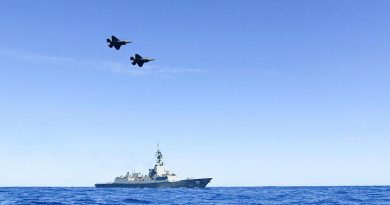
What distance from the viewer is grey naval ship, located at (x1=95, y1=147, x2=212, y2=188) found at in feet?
459

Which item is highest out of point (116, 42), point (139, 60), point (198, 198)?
point (116, 42)

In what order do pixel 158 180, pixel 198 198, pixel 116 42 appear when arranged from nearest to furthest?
pixel 116 42 < pixel 198 198 < pixel 158 180

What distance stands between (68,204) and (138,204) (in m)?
8.34

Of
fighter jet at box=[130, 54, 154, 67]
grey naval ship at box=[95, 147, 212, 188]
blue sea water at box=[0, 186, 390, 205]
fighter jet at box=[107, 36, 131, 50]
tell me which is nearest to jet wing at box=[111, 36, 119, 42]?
fighter jet at box=[107, 36, 131, 50]

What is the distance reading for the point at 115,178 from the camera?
159125 millimetres

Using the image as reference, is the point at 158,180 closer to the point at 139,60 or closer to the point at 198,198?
the point at 198,198

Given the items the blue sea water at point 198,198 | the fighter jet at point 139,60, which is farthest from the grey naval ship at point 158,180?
Answer: the fighter jet at point 139,60

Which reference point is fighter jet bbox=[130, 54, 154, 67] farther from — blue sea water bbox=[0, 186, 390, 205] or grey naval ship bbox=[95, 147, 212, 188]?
grey naval ship bbox=[95, 147, 212, 188]

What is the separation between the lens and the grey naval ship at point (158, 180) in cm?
13976

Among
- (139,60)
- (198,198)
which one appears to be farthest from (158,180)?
(139,60)

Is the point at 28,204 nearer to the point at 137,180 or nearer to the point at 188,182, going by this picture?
the point at 188,182

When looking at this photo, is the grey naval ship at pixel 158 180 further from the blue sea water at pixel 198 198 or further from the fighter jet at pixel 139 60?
the fighter jet at pixel 139 60

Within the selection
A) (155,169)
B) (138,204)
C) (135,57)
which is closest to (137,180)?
(155,169)

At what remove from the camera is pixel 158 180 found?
474 feet
